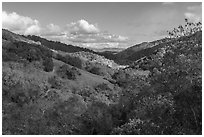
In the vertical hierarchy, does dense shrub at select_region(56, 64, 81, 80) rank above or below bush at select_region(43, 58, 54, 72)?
below

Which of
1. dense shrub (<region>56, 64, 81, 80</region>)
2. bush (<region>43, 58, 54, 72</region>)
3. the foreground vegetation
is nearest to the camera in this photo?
the foreground vegetation

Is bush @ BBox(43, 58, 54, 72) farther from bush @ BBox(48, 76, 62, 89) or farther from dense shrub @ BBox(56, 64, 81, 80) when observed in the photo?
bush @ BBox(48, 76, 62, 89)

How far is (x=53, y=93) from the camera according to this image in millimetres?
25766

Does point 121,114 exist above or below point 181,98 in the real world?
below

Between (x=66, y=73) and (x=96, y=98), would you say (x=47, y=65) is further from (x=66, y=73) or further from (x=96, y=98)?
(x=96, y=98)

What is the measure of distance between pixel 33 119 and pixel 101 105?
5658 mm

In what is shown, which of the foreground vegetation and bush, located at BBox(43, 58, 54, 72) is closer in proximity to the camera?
the foreground vegetation

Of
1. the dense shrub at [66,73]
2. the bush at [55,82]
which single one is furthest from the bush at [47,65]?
the bush at [55,82]

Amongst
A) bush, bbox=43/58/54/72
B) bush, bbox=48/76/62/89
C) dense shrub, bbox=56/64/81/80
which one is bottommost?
bush, bbox=48/76/62/89

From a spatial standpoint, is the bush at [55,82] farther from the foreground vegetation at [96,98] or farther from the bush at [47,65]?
the bush at [47,65]

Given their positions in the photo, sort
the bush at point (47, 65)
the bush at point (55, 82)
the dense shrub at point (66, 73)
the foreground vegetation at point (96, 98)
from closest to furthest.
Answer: the foreground vegetation at point (96, 98)
the bush at point (55, 82)
the bush at point (47, 65)
the dense shrub at point (66, 73)

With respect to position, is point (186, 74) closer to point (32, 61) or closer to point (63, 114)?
point (63, 114)

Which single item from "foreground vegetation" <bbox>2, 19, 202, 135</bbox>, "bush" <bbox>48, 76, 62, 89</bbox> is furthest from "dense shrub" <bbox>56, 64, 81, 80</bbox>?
"bush" <bbox>48, 76, 62, 89</bbox>

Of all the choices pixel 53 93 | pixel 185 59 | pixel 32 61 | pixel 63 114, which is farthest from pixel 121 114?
pixel 32 61
